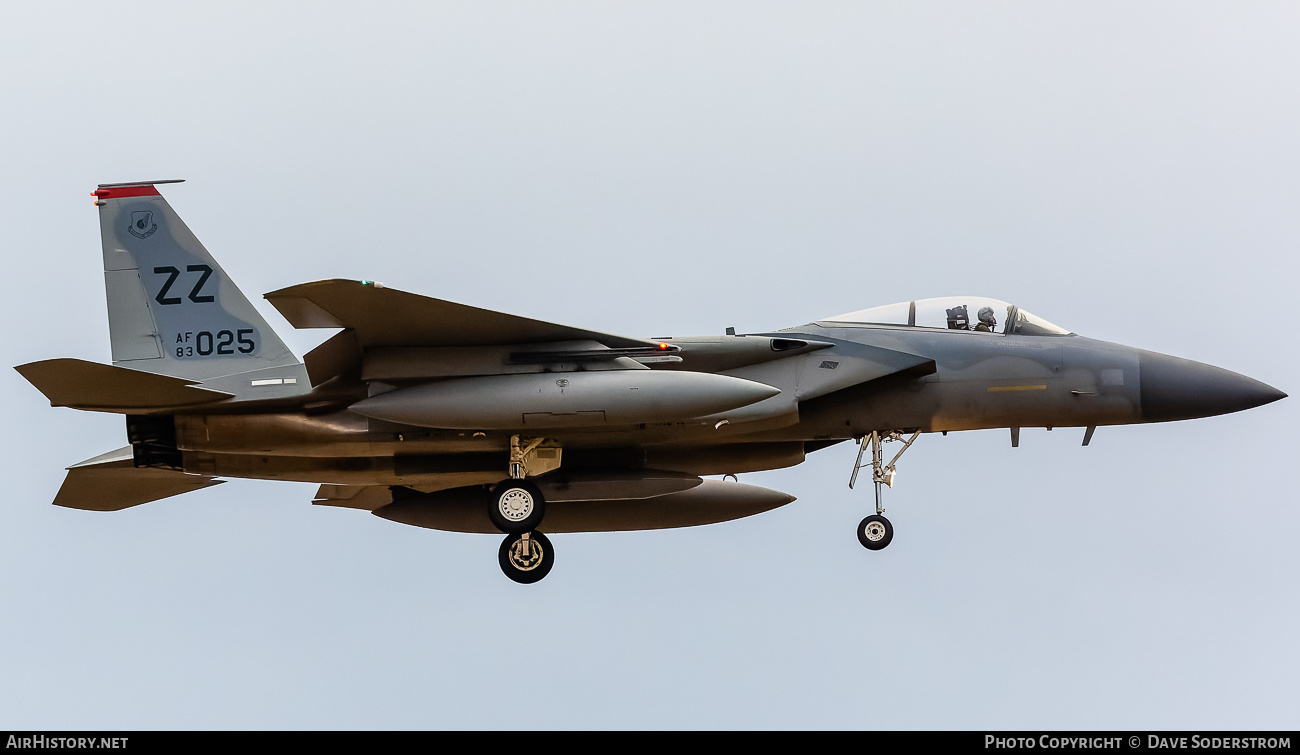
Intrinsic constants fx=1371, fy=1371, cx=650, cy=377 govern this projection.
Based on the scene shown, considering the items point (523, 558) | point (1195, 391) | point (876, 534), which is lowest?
point (523, 558)

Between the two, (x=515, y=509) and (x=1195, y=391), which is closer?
(x=515, y=509)

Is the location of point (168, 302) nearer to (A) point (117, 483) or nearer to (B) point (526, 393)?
(A) point (117, 483)

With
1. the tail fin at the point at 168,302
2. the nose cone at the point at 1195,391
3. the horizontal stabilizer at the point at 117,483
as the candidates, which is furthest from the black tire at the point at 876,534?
the horizontal stabilizer at the point at 117,483

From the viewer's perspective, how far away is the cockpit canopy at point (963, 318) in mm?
13922

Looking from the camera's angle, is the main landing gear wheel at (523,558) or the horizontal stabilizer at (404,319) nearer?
the horizontal stabilizer at (404,319)

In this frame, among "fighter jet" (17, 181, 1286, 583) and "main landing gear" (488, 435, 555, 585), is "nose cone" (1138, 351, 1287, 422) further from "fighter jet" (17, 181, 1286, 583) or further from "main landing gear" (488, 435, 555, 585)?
"main landing gear" (488, 435, 555, 585)

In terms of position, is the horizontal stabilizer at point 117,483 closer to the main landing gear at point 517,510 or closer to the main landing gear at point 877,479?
the main landing gear at point 517,510

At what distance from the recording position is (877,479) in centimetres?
1379

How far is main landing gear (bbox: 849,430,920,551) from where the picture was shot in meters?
13.5

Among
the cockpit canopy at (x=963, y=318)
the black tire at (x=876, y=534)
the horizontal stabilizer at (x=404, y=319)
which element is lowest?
the black tire at (x=876, y=534)

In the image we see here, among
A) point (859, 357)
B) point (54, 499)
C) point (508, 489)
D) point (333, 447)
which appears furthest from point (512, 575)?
point (54, 499)

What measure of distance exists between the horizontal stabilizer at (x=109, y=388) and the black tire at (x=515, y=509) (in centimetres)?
274

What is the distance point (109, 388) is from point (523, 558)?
4.25 meters

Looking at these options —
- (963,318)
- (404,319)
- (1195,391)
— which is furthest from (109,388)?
(1195,391)
